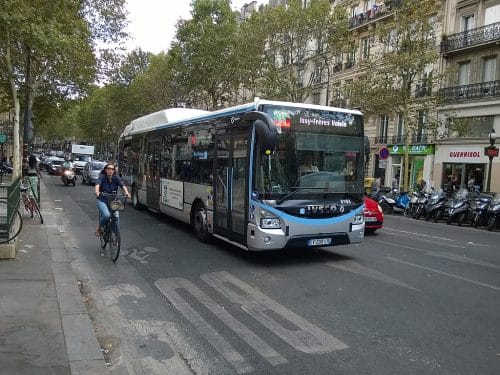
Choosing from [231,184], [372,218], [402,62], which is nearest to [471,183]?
[402,62]

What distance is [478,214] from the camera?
17.6 meters

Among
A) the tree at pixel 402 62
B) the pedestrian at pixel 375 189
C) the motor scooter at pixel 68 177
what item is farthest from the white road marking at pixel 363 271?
the motor scooter at pixel 68 177

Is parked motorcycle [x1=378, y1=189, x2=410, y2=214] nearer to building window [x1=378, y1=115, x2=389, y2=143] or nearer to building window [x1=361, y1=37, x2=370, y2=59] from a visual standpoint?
building window [x1=378, y1=115, x2=389, y2=143]

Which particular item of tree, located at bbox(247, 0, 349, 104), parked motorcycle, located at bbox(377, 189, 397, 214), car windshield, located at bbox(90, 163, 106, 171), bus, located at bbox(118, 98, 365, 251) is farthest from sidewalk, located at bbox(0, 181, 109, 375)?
tree, located at bbox(247, 0, 349, 104)

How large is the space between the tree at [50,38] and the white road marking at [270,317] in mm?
11193

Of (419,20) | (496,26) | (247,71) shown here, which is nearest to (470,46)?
(496,26)

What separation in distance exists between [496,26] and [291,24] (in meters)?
12.0

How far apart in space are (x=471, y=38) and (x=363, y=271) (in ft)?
88.0

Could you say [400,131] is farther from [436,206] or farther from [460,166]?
[436,206]

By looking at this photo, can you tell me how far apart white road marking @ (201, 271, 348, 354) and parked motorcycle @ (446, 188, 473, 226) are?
43.3 feet

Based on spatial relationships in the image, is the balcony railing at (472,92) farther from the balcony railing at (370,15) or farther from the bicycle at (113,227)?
the bicycle at (113,227)

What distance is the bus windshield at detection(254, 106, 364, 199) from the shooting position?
8.12 meters

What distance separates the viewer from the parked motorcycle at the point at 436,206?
19.4 metres

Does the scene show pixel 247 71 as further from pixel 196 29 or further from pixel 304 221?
pixel 304 221
